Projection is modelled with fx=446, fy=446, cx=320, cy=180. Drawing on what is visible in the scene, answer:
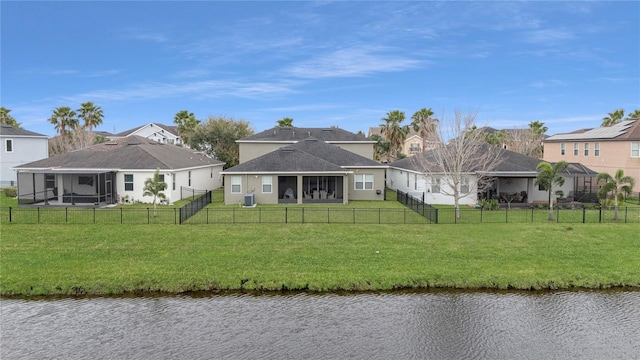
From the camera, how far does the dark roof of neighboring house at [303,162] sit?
1323 inches

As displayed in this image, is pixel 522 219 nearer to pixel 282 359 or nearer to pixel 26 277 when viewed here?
pixel 282 359

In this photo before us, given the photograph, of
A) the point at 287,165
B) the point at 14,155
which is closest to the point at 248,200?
the point at 287,165

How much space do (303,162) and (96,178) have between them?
14979 millimetres

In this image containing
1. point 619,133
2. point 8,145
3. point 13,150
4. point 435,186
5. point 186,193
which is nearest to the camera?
point 435,186

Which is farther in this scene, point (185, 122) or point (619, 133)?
point (185, 122)

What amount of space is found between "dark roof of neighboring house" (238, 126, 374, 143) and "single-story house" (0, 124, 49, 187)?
20.7 m

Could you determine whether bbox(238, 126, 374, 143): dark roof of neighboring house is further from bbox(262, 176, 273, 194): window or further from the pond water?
the pond water

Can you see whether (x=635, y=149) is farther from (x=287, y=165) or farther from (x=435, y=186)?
(x=287, y=165)

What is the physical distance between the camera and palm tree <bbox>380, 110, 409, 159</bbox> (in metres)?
64.4

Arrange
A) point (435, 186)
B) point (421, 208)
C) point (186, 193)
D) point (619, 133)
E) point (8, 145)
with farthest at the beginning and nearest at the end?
point (8, 145) → point (619, 133) → point (186, 193) → point (435, 186) → point (421, 208)

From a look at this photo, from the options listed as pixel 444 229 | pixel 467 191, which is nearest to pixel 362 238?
pixel 444 229

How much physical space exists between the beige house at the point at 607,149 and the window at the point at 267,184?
29.4 meters

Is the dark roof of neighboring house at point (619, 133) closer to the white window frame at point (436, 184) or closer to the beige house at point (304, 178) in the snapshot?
the white window frame at point (436, 184)

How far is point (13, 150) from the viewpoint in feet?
143
